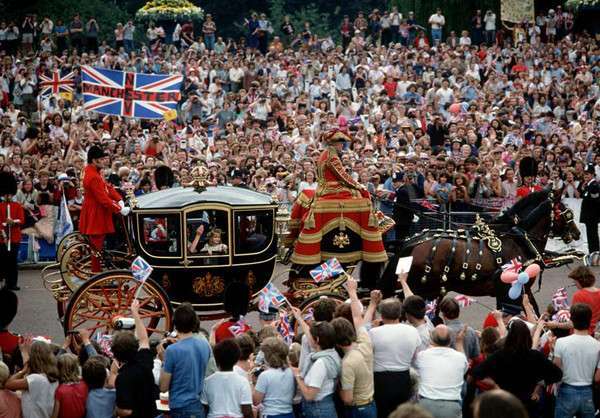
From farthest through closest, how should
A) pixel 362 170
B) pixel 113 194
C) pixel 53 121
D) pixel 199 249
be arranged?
pixel 53 121
pixel 362 170
pixel 113 194
pixel 199 249

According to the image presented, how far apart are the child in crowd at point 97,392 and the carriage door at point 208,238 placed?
4.64m

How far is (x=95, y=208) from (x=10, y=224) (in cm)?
479

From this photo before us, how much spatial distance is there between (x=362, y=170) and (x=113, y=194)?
8515mm

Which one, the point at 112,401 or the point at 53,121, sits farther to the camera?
the point at 53,121

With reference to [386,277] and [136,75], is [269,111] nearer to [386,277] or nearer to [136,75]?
[136,75]

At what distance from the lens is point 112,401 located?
10484mm

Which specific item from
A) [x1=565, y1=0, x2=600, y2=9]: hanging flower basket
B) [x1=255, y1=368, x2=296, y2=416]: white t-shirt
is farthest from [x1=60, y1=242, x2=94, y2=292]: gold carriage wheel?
[x1=565, y1=0, x2=600, y2=9]: hanging flower basket

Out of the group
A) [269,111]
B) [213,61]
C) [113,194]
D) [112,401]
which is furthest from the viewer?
[213,61]

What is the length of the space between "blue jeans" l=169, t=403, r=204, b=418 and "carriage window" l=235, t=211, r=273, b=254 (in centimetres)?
471

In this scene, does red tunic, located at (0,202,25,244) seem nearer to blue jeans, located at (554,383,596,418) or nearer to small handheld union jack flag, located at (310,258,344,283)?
small handheld union jack flag, located at (310,258,344,283)

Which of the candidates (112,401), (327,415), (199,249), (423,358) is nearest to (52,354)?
(112,401)

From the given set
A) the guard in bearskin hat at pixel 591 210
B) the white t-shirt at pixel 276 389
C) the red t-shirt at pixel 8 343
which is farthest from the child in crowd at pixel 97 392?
the guard in bearskin hat at pixel 591 210

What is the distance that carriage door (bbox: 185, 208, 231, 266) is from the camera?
49.6 feet

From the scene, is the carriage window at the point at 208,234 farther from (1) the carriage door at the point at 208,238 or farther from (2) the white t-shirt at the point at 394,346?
(2) the white t-shirt at the point at 394,346
